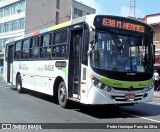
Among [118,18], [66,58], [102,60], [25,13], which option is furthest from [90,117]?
[25,13]

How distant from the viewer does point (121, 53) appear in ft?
35.1

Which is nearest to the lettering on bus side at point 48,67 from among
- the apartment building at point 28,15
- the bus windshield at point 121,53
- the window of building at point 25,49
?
the window of building at point 25,49

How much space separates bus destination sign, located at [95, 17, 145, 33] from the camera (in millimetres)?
10656

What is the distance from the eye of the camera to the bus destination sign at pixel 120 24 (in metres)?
10.7

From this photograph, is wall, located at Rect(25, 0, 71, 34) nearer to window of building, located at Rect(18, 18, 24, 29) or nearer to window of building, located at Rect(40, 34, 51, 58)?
window of building, located at Rect(18, 18, 24, 29)

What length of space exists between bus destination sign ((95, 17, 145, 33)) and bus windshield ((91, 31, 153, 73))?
0.26 meters

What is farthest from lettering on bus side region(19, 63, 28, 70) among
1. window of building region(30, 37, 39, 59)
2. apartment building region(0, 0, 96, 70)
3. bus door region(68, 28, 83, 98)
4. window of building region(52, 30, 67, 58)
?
apartment building region(0, 0, 96, 70)

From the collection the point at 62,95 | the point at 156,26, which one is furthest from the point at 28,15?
the point at 62,95

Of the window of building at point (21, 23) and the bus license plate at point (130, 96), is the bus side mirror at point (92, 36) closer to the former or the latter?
the bus license plate at point (130, 96)

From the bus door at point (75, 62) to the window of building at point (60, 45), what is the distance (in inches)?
21.9

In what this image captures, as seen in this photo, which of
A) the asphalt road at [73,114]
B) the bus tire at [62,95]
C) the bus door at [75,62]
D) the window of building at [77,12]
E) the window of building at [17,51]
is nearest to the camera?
the asphalt road at [73,114]

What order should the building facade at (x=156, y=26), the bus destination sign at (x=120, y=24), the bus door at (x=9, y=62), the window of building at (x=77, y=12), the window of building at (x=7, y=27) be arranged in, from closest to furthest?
the bus destination sign at (x=120, y=24) → the bus door at (x=9, y=62) → the building facade at (x=156, y=26) → the window of building at (x=7, y=27) → the window of building at (x=77, y=12)

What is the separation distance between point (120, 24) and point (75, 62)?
2.08 meters

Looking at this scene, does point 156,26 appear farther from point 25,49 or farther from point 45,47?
point 45,47
